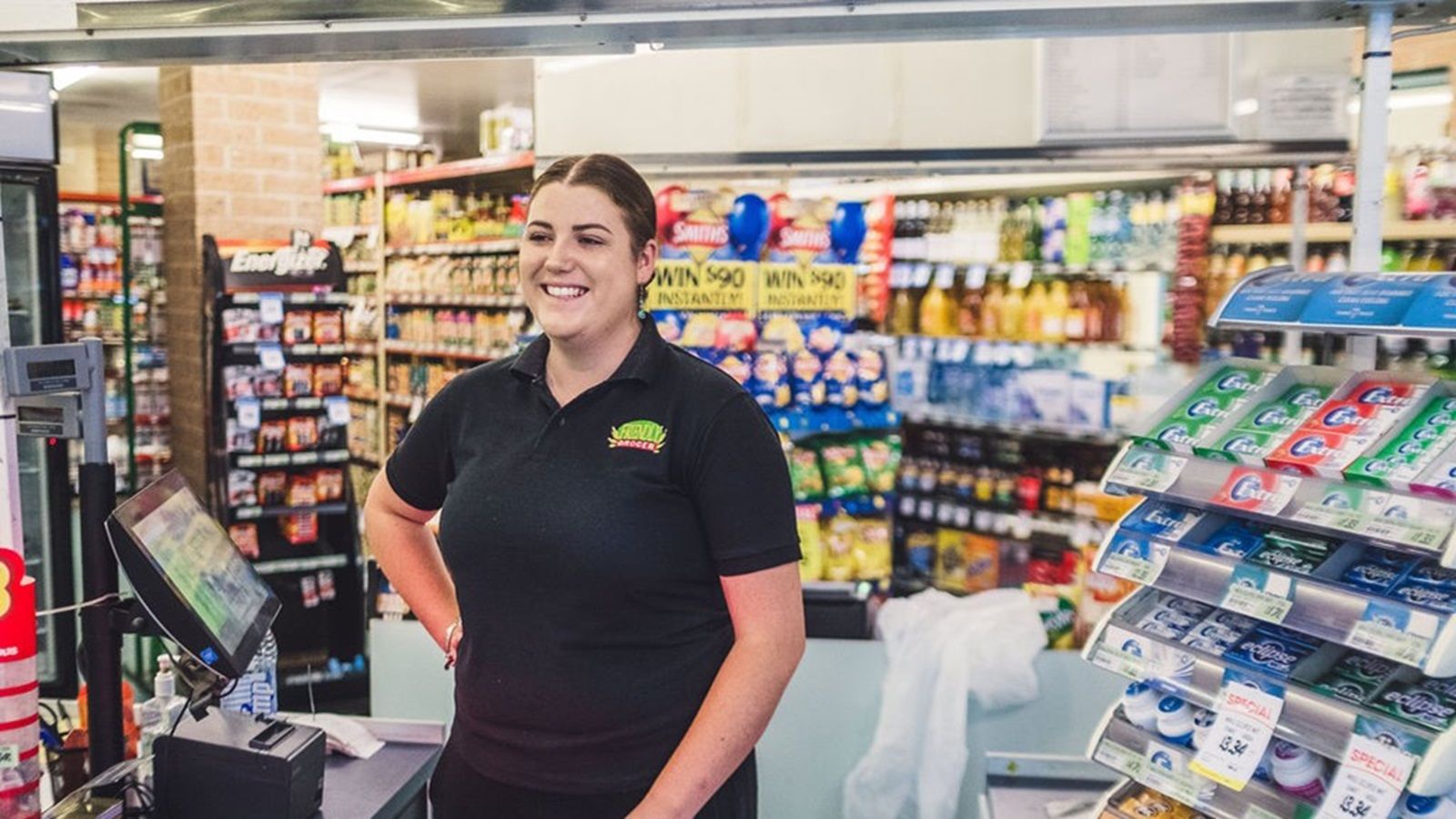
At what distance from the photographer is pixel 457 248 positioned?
26.5ft

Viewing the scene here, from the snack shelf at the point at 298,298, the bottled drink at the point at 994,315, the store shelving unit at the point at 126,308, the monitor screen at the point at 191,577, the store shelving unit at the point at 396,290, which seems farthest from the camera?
the store shelving unit at the point at 396,290

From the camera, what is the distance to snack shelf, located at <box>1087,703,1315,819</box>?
2.01 meters

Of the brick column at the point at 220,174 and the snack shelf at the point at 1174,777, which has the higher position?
the brick column at the point at 220,174

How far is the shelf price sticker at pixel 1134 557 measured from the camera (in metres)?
2.17

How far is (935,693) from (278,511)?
3440 mm

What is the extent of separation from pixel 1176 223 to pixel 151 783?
4.10 metres

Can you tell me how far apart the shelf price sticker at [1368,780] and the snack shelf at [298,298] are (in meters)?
4.85

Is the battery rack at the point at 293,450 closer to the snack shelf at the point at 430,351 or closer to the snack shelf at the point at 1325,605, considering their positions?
the snack shelf at the point at 430,351

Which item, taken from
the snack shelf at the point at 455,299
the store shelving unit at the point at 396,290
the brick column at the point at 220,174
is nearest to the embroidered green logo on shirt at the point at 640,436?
the brick column at the point at 220,174

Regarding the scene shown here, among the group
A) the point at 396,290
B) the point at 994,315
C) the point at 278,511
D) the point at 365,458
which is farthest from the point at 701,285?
the point at 365,458

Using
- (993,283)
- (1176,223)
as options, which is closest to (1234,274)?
(1176,223)

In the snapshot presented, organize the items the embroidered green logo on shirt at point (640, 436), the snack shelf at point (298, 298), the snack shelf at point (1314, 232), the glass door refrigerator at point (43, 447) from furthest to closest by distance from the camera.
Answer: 1. the snack shelf at point (298, 298)
2. the snack shelf at point (1314, 232)
3. the glass door refrigerator at point (43, 447)
4. the embroidered green logo on shirt at point (640, 436)

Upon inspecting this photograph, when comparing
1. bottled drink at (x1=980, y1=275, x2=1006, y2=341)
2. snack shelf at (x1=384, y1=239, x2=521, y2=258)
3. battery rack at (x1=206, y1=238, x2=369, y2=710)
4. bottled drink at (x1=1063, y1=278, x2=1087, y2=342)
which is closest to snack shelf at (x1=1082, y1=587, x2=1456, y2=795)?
bottled drink at (x1=1063, y1=278, x2=1087, y2=342)

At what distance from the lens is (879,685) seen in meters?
3.66
